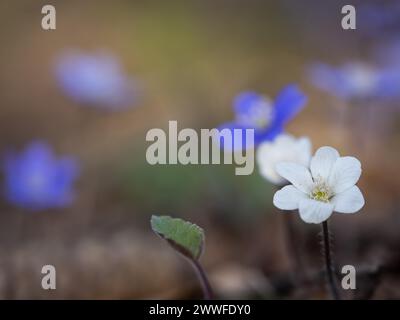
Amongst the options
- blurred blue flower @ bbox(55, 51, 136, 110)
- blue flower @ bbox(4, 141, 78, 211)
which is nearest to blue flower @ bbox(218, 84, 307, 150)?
blue flower @ bbox(4, 141, 78, 211)

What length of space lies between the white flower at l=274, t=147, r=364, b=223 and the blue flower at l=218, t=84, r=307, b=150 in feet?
0.62

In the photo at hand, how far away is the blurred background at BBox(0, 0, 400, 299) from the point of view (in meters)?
1.36

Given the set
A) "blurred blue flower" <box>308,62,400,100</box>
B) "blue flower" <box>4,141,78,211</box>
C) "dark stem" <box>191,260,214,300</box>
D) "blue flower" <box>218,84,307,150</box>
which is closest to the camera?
"dark stem" <box>191,260,214,300</box>

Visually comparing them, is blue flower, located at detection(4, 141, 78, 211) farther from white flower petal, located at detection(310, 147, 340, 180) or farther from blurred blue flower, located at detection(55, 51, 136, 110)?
white flower petal, located at detection(310, 147, 340, 180)

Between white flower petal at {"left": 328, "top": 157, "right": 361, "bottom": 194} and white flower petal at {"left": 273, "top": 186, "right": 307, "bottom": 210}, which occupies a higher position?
white flower petal at {"left": 328, "top": 157, "right": 361, "bottom": 194}

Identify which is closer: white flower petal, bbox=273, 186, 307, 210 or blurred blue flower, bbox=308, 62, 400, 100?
white flower petal, bbox=273, 186, 307, 210

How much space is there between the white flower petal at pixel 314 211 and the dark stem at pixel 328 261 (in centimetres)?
4

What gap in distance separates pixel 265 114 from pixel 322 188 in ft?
1.24

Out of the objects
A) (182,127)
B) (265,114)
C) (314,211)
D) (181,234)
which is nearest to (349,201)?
(314,211)

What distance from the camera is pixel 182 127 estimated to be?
201 cm

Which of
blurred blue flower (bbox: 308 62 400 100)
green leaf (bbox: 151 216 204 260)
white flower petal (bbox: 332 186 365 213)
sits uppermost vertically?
blurred blue flower (bbox: 308 62 400 100)

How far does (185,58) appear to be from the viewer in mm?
2410

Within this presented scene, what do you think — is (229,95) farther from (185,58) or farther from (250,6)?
(250,6)
